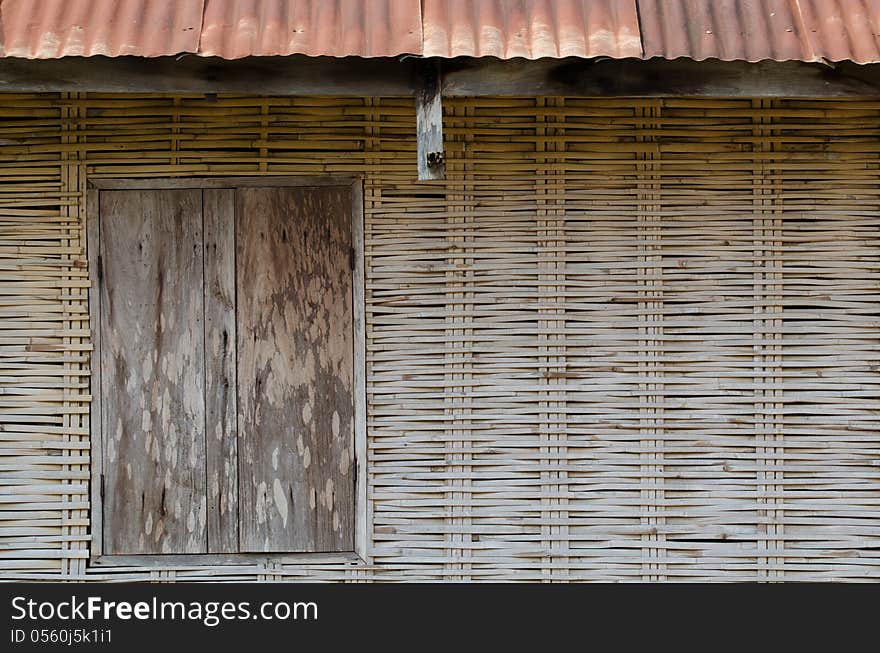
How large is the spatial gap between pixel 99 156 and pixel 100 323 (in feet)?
2.78

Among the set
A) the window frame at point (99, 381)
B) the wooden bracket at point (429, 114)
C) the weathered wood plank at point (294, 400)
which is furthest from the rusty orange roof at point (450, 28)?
the weathered wood plank at point (294, 400)

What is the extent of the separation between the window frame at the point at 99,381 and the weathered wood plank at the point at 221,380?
0.14 m

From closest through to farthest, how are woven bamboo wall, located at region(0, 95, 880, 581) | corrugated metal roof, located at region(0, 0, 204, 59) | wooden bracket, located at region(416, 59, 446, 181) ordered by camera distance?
corrugated metal roof, located at region(0, 0, 204, 59), wooden bracket, located at region(416, 59, 446, 181), woven bamboo wall, located at region(0, 95, 880, 581)

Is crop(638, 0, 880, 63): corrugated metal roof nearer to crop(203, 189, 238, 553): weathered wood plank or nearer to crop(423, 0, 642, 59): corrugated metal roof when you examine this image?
crop(423, 0, 642, 59): corrugated metal roof

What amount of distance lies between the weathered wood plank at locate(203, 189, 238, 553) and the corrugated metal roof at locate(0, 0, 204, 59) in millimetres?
1084

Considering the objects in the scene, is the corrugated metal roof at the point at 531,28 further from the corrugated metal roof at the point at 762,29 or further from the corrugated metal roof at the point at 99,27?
the corrugated metal roof at the point at 99,27

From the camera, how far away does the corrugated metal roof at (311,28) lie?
14.6 ft

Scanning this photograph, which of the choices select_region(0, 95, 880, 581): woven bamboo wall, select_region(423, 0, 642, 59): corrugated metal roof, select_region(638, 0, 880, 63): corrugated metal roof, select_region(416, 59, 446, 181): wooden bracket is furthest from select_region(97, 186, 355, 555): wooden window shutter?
select_region(638, 0, 880, 63): corrugated metal roof

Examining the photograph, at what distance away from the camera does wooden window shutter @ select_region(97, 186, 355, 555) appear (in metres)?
5.39

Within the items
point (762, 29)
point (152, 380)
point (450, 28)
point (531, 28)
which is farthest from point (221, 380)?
point (762, 29)

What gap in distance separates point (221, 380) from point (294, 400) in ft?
1.26

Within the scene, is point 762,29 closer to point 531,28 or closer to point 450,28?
point 531,28

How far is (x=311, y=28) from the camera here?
4.58 m

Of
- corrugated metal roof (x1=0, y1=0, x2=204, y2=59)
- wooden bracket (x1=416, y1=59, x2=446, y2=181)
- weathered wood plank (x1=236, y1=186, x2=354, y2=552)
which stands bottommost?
weathered wood plank (x1=236, y1=186, x2=354, y2=552)
